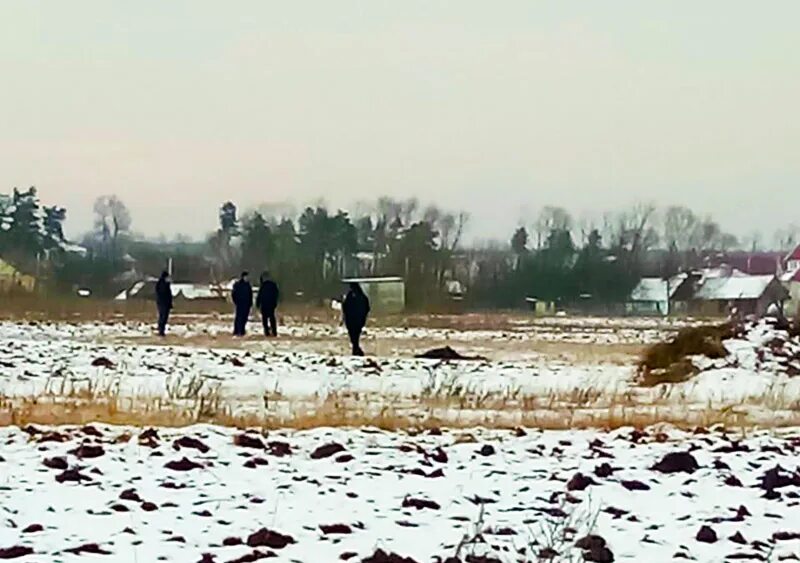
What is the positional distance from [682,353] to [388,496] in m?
15.6

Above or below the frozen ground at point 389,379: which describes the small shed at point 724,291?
above

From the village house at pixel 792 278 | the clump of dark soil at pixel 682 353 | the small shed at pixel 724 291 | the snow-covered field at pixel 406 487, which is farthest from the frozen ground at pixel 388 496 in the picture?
the small shed at pixel 724 291

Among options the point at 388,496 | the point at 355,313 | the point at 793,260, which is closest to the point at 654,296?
the point at 793,260

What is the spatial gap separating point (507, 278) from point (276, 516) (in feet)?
256

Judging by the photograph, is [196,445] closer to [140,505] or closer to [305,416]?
[140,505]

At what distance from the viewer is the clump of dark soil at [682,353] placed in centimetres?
2206

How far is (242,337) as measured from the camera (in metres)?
33.1

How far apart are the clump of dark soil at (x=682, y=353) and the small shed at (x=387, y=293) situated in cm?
4649

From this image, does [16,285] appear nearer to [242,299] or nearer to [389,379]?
[242,299]

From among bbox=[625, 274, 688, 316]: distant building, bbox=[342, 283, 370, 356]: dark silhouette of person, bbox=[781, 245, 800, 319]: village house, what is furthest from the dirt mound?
bbox=[625, 274, 688, 316]: distant building

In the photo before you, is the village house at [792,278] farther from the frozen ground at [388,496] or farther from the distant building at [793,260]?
the frozen ground at [388,496]

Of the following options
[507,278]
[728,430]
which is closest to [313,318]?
[507,278]

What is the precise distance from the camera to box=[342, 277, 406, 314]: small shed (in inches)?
2817

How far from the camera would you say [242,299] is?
31797mm
